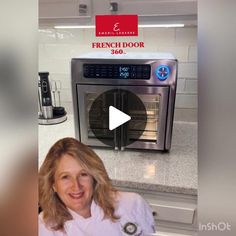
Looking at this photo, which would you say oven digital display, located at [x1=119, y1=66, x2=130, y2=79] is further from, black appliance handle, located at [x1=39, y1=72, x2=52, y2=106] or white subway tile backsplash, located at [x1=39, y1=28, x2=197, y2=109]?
black appliance handle, located at [x1=39, y1=72, x2=52, y2=106]

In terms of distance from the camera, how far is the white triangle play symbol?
2.60ft

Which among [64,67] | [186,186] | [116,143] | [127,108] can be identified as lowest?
[186,186]

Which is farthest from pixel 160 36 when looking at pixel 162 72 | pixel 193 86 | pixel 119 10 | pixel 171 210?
pixel 171 210

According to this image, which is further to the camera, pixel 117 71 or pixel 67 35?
pixel 67 35

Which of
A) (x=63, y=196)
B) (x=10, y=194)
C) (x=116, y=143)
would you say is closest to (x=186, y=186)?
(x=116, y=143)

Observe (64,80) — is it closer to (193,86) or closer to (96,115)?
(96,115)

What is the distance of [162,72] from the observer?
856 millimetres

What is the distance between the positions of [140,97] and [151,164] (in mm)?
228

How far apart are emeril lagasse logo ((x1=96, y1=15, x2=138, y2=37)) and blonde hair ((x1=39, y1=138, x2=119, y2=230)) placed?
285 mm

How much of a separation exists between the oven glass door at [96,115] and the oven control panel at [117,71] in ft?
0.13

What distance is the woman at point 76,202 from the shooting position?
2.05 feet

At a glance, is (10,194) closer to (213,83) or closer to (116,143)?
(116,143)

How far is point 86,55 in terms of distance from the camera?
2.60 feet

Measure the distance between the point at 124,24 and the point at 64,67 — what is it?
0.30 m
